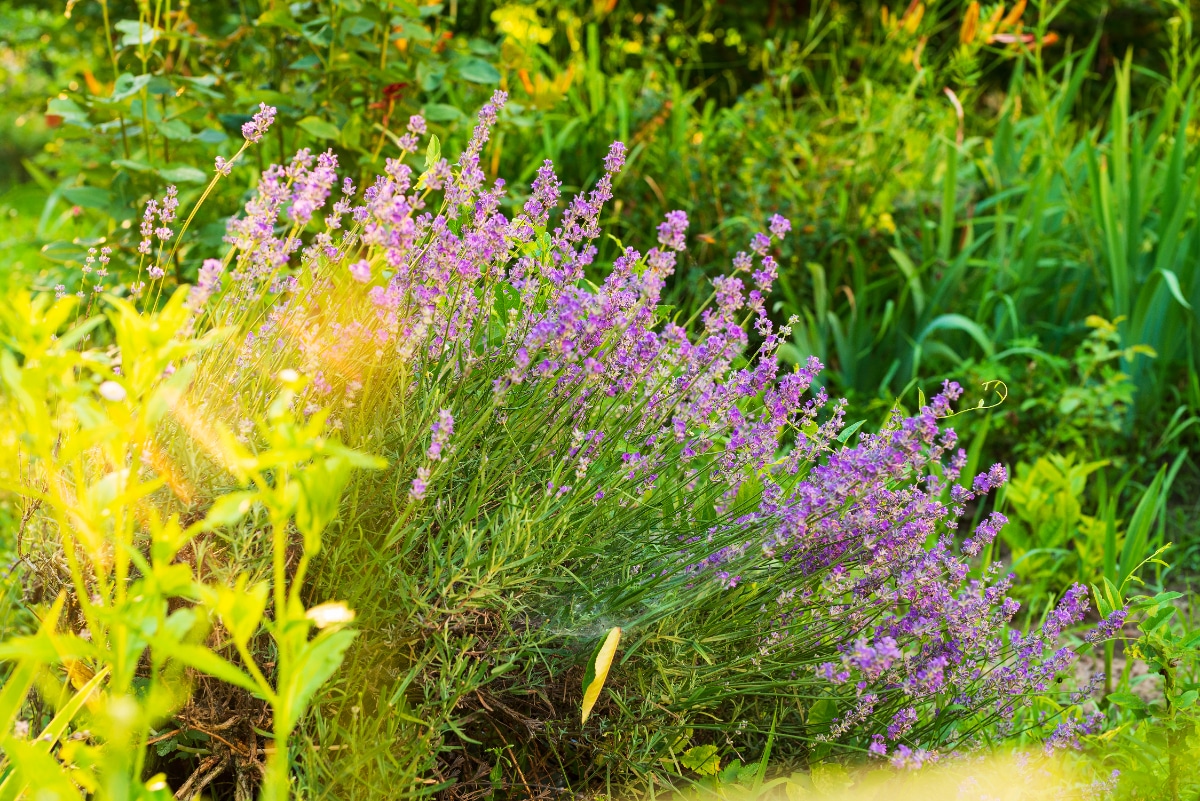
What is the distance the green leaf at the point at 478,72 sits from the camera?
2.83 m

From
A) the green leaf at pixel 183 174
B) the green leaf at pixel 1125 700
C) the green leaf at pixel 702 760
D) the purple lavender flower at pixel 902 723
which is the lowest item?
the green leaf at pixel 702 760

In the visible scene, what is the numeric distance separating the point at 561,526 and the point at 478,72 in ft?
6.32

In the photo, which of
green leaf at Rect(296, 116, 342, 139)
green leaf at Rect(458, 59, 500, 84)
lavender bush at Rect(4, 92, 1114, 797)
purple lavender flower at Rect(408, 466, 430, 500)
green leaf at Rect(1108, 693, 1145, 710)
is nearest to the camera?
purple lavender flower at Rect(408, 466, 430, 500)

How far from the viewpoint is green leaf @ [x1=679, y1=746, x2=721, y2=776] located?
4.87 feet

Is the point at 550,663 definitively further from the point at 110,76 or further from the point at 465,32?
the point at 465,32

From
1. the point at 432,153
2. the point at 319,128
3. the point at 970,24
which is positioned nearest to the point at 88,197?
the point at 319,128

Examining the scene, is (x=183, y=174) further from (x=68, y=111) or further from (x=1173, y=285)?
(x=1173, y=285)

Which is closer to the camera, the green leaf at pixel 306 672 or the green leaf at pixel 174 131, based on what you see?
the green leaf at pixel 306 672

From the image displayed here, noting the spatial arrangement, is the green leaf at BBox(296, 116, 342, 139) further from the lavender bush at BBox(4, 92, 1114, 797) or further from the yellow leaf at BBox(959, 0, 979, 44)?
the yellow leaf at BBox(959, 0, 979, 44)

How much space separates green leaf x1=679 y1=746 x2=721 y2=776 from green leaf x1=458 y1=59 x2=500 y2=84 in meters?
1.98

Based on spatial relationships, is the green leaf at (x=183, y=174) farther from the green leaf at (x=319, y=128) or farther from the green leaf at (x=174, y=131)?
the green leaf at (x=319, y=128)

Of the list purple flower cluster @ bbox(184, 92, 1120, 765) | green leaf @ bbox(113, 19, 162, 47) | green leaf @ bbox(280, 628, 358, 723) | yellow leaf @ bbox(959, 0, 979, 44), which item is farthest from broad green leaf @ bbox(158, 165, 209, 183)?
yellow leaf @ bbox(959, 0, 979, 44)

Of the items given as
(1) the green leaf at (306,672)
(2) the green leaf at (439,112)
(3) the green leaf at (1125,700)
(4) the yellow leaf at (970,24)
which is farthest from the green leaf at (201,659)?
(4) the yellow leaf at (970,24)

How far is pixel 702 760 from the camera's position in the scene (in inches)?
58.9
